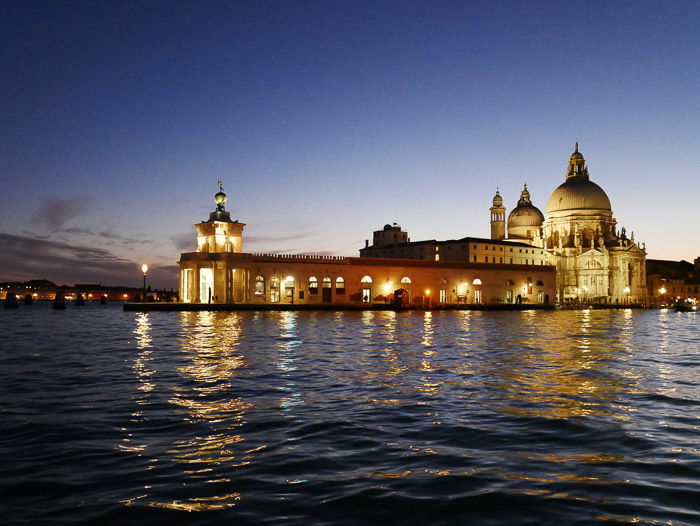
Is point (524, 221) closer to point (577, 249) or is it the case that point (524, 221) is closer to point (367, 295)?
point (577, 249)

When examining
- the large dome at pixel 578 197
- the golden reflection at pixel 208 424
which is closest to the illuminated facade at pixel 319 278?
the large dome at pixel 578 197

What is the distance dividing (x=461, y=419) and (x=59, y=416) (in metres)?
5.46

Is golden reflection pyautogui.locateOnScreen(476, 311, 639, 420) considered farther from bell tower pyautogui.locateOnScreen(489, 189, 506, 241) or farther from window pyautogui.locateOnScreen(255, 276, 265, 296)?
bell tower pyautogui.locateOnScreen(489, 189, 506, 241)

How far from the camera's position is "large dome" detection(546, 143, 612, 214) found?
95812 mm

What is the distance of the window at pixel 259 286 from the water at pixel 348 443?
45809mm

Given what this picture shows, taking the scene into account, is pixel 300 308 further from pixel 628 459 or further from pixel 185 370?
pixel 628 459

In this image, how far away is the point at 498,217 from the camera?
343 ft

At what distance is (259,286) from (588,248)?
55.4 meters

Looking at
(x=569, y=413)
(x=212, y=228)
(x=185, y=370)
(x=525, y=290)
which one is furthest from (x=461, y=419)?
(x=525, y=290)

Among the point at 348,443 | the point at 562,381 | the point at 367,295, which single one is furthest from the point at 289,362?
the point at 367,295

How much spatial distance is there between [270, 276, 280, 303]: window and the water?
46.6 m

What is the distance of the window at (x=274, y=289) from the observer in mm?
61100

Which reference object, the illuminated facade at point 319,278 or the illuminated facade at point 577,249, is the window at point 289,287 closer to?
the illuminated facade at point 319,278

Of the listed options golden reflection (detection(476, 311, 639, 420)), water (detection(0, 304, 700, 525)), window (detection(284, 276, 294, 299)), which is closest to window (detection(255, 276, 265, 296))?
window (detection(284, 276, 294, 299))
